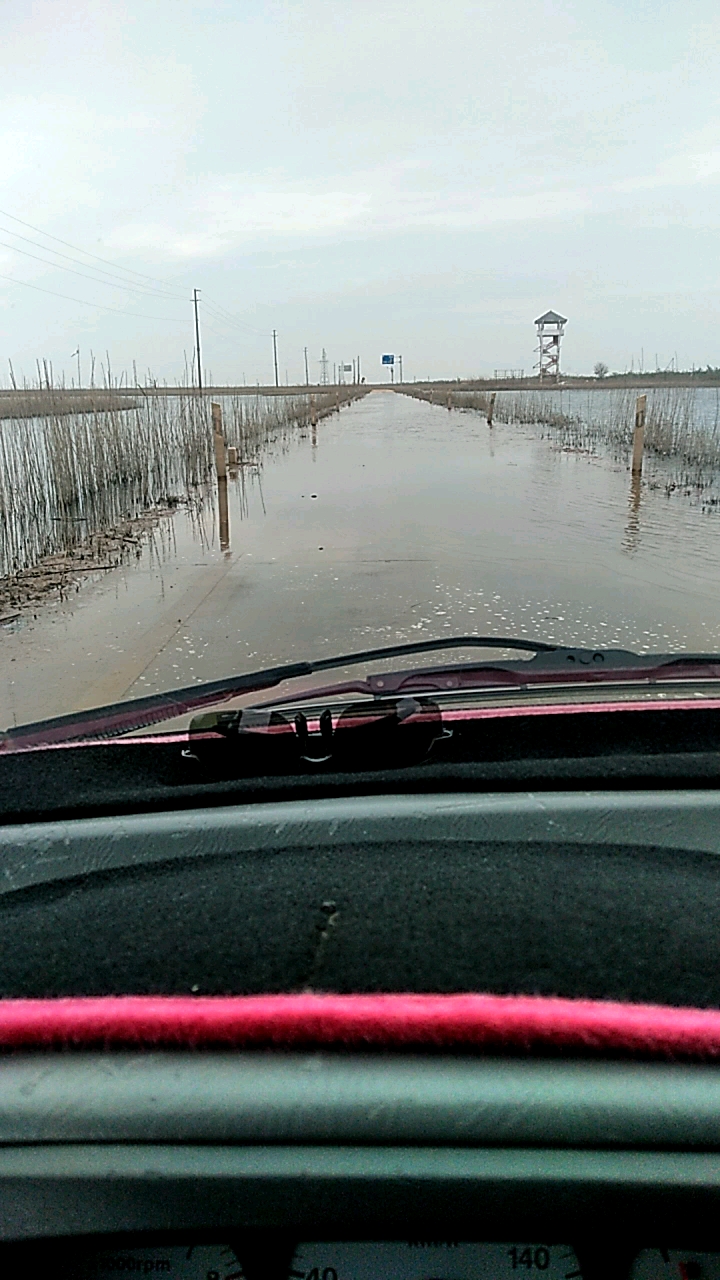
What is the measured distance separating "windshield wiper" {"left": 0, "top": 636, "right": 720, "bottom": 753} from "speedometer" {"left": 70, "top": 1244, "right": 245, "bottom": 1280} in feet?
2.88

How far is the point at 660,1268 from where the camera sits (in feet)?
1.93

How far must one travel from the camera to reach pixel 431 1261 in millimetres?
588

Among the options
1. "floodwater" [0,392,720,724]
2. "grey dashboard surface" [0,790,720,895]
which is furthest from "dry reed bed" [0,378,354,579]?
"grey dashboard surface" [0,790,720,895]

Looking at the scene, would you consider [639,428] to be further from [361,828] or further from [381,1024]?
[381,1024]

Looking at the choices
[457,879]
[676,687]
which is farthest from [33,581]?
[457,879]

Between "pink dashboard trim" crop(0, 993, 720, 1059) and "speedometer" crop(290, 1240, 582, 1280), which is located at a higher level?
"pink dashboard trim" crop(0, 993, 720, 1059)

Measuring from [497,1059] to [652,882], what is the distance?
0.27 m

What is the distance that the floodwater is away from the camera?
165 inches

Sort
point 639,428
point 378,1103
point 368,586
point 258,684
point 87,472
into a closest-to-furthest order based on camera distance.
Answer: point 378,1103
point 258,684
point 368,586
point 87,472
point 639,428

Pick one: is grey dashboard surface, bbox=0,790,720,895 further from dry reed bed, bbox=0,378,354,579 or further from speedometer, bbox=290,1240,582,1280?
dry reed bed, bbox=0,378,354,579

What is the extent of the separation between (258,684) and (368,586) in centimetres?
392

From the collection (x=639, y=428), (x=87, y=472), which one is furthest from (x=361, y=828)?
(x=639, y=428)

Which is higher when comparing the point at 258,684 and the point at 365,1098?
the point at 365,1098

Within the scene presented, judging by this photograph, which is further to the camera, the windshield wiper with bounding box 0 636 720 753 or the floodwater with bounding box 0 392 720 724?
the floodwater with bounding box 0 392 720 724
